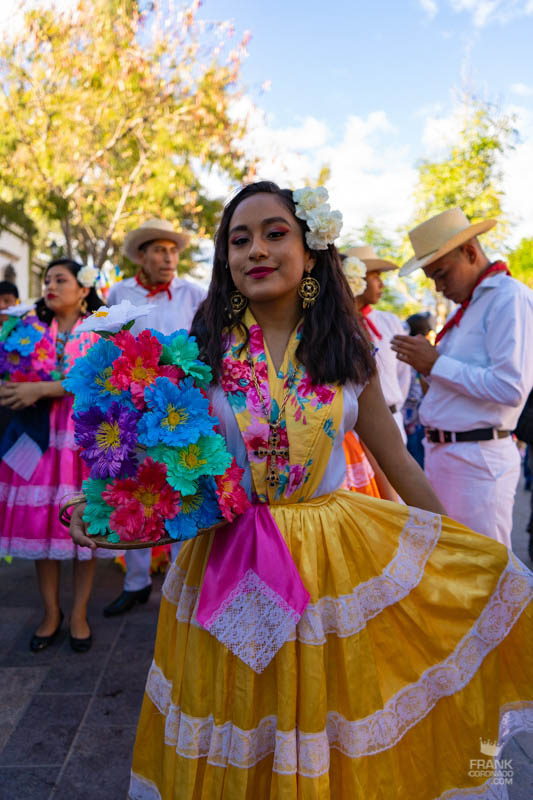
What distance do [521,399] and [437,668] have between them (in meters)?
1.52

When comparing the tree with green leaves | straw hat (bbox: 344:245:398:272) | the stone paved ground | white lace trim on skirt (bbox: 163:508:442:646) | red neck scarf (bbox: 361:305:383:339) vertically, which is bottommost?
the stone paved ground

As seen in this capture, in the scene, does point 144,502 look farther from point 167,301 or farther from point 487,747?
point 167,301

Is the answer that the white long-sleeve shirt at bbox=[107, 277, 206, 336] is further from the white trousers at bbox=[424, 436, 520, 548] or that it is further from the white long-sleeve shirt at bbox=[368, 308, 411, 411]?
the white trousers at bbox=[424, 436, 520, 548]

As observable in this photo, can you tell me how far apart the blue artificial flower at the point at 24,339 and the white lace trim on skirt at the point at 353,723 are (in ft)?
7.19

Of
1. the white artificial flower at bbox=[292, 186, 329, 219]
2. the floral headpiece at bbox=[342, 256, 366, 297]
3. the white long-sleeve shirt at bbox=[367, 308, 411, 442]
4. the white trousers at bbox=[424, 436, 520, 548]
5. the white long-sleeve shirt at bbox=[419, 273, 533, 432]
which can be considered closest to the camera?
the white artificial flower at bbox=[292, 186, 329, 219]

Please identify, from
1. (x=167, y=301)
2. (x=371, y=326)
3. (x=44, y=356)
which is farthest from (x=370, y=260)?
(x=44, y=356)

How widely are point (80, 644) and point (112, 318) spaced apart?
2.51 meters

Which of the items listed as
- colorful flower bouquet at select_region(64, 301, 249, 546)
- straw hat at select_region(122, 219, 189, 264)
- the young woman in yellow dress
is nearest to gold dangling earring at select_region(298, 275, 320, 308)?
the young woman in yellow dress

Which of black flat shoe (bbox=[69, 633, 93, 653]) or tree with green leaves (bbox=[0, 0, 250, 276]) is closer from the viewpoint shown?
black flat shoe (bbox=[69, 633, 93, 653])

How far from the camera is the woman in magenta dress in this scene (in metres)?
3.39

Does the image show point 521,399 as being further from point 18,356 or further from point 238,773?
point 18,356

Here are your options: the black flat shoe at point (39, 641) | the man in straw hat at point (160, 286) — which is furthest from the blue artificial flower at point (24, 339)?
the black flat shoe at point (39, 641)

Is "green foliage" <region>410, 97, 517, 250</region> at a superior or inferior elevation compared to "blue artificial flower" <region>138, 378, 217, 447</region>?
superior

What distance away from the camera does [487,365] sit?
9.80 ft
